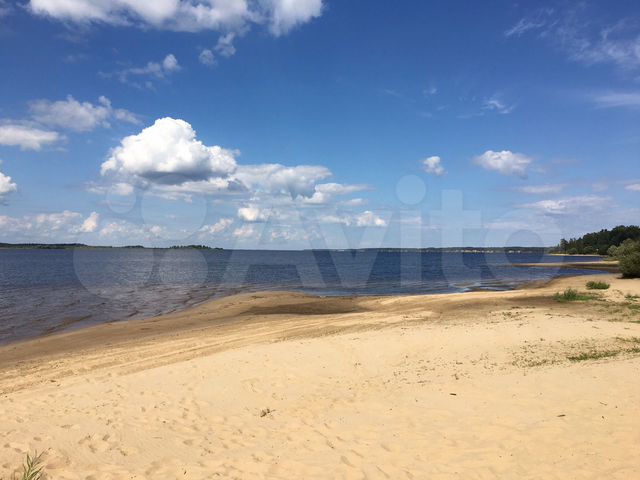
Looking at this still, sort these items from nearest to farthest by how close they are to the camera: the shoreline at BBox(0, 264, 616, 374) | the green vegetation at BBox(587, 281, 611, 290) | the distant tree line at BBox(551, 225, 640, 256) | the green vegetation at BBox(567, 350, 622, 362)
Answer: the green vegetation at BBox(567, 350, 622, 362) → the shoreline at BBox(0, 264, 616, 374) → the green vegetation at BBox(587, 281, 611, 290) → the distant tree line at BBox(551, 225, 640, 256)

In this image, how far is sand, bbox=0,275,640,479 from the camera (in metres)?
6.00

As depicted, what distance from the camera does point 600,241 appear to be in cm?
14300

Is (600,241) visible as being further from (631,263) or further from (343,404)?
(343,404)

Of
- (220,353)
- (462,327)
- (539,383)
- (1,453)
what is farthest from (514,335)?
(1,453)

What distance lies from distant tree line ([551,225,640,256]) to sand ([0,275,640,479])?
470ft

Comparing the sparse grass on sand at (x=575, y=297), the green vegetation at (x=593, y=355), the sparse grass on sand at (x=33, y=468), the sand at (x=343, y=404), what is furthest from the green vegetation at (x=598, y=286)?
the sparse grass on sand at (x=33, y=468)

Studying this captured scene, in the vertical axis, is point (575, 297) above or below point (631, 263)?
below

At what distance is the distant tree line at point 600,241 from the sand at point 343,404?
14341 cm

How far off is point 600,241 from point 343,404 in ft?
543

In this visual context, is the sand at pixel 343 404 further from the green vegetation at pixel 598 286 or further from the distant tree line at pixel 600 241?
the distant tree line at pixel 600 241

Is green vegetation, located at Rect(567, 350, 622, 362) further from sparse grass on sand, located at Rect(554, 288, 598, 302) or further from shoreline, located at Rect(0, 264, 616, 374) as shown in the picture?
shoreline, located at Rect(0, 264, 616, 374)

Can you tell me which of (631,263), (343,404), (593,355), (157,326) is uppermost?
(631,263)

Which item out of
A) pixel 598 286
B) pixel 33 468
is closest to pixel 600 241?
pixel 598 286

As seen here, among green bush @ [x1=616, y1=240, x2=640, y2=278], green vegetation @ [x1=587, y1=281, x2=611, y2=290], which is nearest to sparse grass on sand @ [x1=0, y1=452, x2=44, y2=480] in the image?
green vegetation @ [x1=587, y1=281, x2=611, y2=290]
